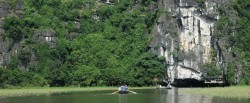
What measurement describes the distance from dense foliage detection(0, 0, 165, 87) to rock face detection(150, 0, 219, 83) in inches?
79.0

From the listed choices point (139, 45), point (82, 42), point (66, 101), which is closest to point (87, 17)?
point (82, 42)

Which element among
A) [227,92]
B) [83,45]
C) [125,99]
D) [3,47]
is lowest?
[125,99]

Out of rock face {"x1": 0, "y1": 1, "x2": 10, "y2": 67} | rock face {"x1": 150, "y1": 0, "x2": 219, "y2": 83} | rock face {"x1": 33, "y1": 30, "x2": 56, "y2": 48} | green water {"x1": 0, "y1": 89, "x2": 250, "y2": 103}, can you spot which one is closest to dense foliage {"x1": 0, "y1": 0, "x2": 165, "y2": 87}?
rock face {"x1": 33, "y1": 30, "x2": 56, "y2": 48}

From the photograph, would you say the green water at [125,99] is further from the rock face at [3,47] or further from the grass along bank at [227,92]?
the rock face at [3,47]

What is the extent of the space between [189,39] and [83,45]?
15588mm

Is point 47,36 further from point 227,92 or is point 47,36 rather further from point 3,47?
point 227,92

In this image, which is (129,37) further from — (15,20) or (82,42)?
(15,20)

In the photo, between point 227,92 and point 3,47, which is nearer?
point 227,92

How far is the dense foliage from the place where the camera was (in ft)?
197

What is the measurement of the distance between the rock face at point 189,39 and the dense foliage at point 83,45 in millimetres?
2007

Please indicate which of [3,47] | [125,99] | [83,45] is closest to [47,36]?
[83,45]

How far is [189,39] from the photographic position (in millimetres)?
60000

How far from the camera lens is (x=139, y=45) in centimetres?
6488

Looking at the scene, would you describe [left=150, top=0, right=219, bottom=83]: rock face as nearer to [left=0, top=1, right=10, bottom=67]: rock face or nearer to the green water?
[left=0, top=1, right=10, bottom=67]: rock face
